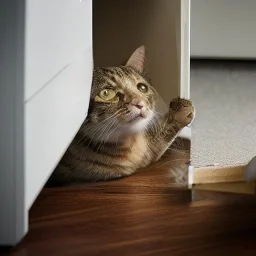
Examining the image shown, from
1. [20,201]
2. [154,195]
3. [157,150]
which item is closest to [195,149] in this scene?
[157,150]

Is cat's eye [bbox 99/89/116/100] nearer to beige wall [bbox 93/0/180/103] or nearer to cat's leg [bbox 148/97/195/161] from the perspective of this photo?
cat's leg [bbox 148/97/195/161]

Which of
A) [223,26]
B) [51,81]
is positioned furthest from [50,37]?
[223,26]

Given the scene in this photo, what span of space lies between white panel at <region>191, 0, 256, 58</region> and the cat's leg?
769 millimetres

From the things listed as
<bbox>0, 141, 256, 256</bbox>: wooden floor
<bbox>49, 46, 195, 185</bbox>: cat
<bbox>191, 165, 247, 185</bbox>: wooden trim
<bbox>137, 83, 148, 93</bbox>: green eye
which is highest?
<bbox>137, 83, 148, 93</bbox>: green eye

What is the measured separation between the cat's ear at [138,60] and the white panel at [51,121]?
31cm

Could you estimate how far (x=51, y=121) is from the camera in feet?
2.66

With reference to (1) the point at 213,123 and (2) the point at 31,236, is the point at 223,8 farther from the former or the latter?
(2) the point at 31,236

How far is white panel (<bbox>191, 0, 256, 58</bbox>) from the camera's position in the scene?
2113 mm

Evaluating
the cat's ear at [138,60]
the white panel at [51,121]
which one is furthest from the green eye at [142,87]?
the white panel at [51,121]

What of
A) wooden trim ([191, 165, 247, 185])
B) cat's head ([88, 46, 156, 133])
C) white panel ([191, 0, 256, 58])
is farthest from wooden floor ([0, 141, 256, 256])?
white panel ([191, 0, 256, 58])

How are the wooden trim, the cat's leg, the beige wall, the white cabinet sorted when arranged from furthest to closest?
the beige wall < the cat's leg < the wooden trim < the white cabinet

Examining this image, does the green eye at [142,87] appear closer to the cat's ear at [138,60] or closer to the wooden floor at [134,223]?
the cat's ear at [138,60]

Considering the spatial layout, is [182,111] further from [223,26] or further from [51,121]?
[223,26]

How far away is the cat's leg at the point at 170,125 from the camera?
4.38 ft
